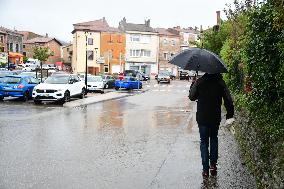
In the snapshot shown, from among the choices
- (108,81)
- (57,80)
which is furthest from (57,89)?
(108,81)

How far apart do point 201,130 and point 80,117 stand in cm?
966

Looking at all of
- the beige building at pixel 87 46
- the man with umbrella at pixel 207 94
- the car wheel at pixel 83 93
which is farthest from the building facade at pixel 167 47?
the man with umbrella at pixel 207 94

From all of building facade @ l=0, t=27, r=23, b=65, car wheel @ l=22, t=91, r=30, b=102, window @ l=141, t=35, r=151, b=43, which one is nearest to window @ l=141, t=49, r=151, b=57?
window @ l=141, t=35, r=151, b=43

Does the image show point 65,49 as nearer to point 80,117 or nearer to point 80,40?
point 80,40

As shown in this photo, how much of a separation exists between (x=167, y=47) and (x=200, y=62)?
7628 cm

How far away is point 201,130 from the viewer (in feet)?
22.5

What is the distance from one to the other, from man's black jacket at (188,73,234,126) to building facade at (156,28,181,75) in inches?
2914

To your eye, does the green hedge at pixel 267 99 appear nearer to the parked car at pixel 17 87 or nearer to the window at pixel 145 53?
the parked car at pixel 17 87

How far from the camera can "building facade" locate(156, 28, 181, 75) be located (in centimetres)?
8119

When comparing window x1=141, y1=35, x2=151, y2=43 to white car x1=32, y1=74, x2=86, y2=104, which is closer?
white car x1=32, y1=74, x2=86, y2=104

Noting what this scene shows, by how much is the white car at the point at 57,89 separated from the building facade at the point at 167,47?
186 ft

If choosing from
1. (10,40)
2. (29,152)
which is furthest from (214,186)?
(10,40)

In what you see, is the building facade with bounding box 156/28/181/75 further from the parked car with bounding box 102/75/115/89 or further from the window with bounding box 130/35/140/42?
the parked car with bounding box 102/75/115/89

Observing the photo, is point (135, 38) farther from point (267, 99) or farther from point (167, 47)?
point (267, 99)
